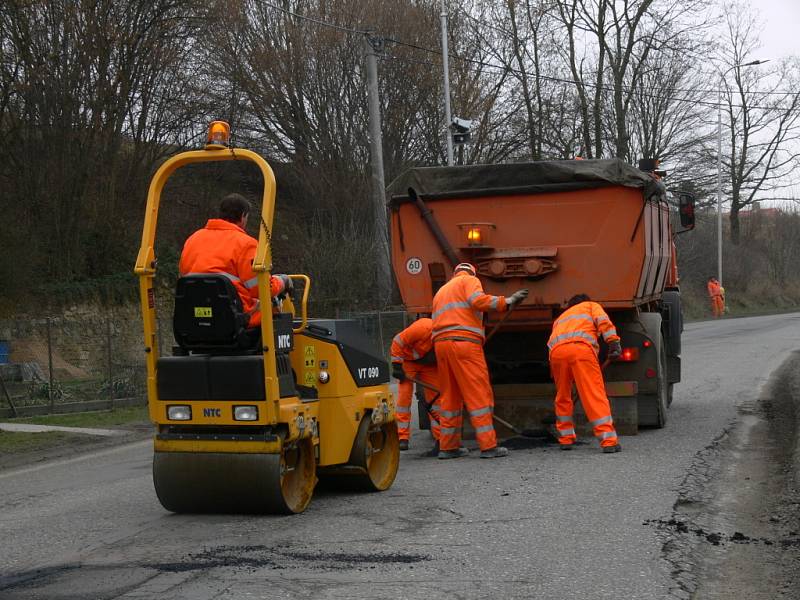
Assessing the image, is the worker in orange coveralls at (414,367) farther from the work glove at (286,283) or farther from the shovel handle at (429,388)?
the work glove at (286,283)

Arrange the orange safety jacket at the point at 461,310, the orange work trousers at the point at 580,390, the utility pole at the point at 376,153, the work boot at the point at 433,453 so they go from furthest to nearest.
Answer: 1. the utility pole at the point at 376,153
2. the work boot at the point at 433,453
3. the orange work trousers at the point at 580,390
4. the orange safety jacket at the point at 461,310

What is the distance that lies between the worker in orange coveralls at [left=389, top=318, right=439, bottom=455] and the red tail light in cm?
197

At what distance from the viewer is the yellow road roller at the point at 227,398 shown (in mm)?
6828

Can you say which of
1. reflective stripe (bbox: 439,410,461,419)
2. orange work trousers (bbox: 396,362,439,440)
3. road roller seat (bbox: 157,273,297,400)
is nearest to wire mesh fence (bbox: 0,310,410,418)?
orange work trousers (bbox: 396,362,439,440)

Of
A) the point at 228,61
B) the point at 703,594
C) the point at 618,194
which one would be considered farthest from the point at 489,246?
the point at 228,61

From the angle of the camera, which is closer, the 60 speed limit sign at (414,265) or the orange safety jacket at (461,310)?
the orange safety jacket at (461,310)

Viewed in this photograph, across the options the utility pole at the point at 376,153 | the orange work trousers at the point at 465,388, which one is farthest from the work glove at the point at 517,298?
the utility pole at the point at 376,153

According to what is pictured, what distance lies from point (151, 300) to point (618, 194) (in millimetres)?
5162

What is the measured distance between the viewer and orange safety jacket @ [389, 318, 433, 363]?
10.4 metres

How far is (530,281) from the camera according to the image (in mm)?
10852

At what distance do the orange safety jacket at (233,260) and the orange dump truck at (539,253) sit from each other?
4.21m

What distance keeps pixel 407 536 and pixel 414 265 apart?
5.03m

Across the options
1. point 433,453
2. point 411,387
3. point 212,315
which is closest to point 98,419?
point 411,387

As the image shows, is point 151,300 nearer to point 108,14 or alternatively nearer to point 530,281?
point 530,281
